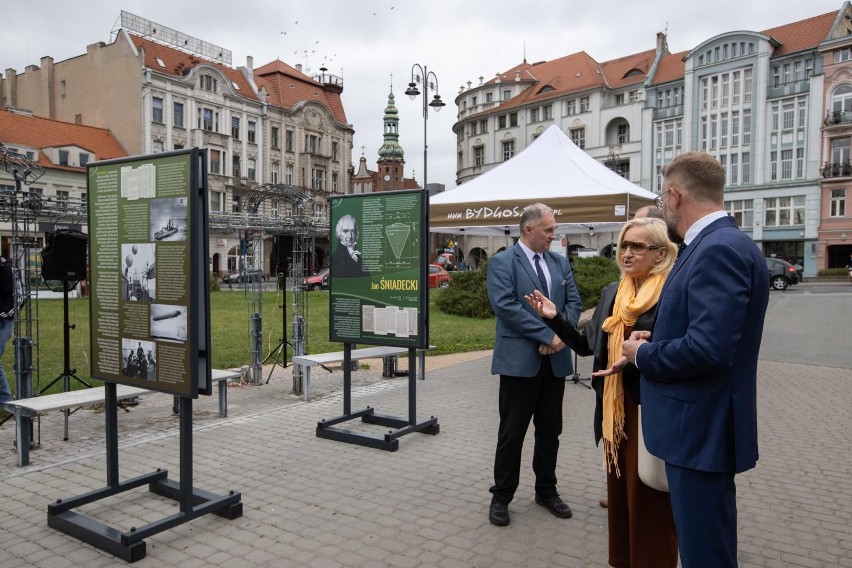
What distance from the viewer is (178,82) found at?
50812 millimetres

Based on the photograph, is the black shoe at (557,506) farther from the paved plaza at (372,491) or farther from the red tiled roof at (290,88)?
the red tiled roof at (290,88)

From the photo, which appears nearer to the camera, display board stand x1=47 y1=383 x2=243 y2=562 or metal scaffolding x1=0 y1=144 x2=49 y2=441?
display board stand x1=47 y1=383 x2=243 y2=562

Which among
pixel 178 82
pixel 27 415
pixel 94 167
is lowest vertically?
pixel 27 415

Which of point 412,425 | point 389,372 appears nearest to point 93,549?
point 412,425

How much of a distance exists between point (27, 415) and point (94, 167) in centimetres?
244

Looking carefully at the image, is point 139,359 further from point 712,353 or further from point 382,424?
point 712,353

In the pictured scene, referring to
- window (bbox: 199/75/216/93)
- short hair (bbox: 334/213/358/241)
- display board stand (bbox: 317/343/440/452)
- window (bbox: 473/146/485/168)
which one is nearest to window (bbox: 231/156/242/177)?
window (bbox: 199/75/216/93)

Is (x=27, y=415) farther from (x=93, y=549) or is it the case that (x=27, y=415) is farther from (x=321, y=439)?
(x=321, y=439)

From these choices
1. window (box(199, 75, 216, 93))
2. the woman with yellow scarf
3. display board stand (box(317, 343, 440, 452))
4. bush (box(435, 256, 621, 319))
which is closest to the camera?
the woman with yellow scarf

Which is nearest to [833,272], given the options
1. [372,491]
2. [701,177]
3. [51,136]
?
[372,491]

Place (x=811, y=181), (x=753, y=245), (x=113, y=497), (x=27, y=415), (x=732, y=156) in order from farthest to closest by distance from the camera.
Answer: (x=732, y=156) < (x=811, y=181) < (x=27, y=415) < (x=113, y=497) < (x=753, y=245)

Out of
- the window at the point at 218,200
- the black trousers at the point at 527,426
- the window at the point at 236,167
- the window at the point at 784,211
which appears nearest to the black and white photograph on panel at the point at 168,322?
the black trousers at the point at 527,426

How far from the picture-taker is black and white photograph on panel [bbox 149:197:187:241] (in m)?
4.02

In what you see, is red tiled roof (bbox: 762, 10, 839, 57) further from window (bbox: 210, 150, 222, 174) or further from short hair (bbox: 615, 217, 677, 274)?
short hair (bbox: 615, 217, 677, 274)
